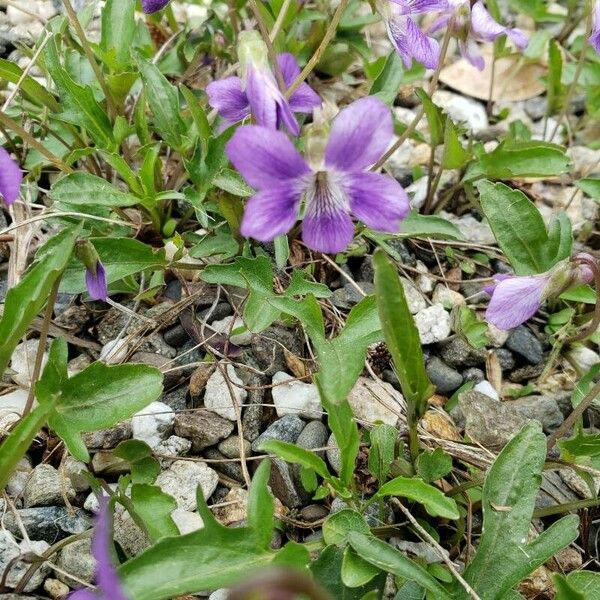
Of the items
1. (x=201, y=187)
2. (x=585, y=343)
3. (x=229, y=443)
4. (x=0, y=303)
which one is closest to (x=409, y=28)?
(x=201, y=187)

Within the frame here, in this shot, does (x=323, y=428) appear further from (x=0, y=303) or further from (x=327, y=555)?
(x=0, y=303)

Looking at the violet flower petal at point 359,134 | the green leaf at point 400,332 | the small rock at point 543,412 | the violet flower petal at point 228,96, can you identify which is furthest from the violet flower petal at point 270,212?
the small rock at point 543,412

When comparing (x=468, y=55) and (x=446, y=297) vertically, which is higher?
(x=468, y=55)

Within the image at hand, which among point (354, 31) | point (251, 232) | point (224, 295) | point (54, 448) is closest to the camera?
point (251, 232)

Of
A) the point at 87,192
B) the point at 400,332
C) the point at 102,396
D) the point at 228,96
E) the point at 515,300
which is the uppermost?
the point at 228,96

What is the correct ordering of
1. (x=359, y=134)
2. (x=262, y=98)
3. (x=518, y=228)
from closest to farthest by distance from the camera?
(x=359, y=134) → (x=262, y=98) → (x=518, y=228)

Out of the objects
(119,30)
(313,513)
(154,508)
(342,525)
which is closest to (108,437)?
(154,508)

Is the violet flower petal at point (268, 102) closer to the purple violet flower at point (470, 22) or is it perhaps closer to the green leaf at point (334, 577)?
the purple violet flower at point (470, 22)

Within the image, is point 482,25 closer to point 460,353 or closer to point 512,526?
point 460,353
